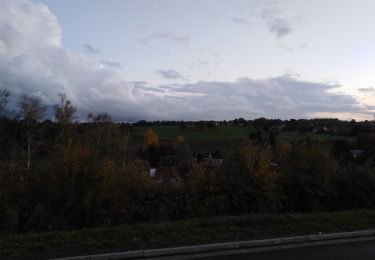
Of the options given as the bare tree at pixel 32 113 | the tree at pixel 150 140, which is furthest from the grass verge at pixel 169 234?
the tree at pixel 150 140

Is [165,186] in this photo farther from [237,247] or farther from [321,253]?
[321,253]

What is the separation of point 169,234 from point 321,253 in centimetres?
314

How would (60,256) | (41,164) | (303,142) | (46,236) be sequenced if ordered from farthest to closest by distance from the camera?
(303,142) → (41,164) → (46,236) → (60,256)

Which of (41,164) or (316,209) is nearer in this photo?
(41,164)

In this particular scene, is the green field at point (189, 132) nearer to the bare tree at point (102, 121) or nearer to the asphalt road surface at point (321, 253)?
the bare tree at point (102, 121)

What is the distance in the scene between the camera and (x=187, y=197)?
12.8 m

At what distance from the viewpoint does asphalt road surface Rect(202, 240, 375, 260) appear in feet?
25.0

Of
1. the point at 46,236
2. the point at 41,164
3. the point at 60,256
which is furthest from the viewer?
the point at 41,164

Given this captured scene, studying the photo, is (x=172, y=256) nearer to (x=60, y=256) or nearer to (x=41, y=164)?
(x=60, y=256)

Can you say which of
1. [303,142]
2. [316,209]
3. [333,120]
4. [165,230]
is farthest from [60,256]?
[333,120]

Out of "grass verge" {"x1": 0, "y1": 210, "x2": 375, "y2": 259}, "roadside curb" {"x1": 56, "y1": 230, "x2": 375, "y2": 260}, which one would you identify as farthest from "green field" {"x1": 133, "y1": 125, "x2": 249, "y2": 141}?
"roadside curb" {"x1": 56, "y1": 230, "x2": 375, "y2": 260}

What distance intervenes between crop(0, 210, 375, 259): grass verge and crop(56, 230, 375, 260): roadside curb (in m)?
0.36

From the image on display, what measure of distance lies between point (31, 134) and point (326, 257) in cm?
4048

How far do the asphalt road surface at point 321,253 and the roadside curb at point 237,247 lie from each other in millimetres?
243
